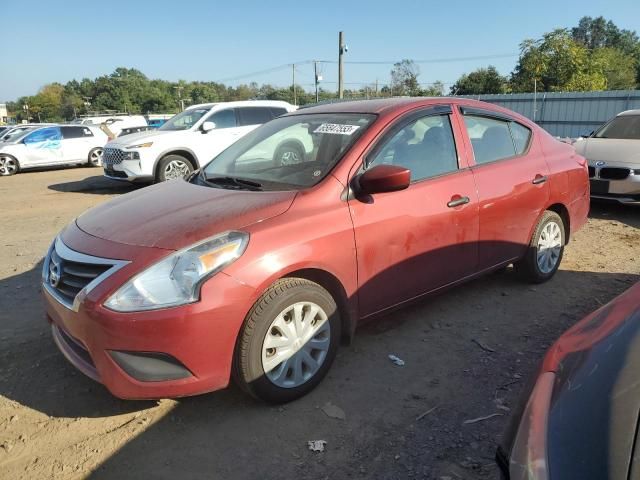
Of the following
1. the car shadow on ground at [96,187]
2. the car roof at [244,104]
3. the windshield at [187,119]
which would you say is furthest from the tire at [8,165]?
the car roof at [244,104]

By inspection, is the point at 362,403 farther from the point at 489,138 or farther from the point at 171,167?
the point at 171,167

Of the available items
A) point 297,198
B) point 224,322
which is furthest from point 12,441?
point 297,198

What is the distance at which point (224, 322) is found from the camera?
2.46 m

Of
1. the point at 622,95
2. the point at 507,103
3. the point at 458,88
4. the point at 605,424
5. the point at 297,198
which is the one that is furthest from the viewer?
the point at 458,88

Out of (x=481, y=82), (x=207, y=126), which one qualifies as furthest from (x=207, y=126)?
(x=481, y=82)

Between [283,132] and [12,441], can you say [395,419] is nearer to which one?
[12,441]

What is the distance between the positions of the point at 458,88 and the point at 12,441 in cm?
4594

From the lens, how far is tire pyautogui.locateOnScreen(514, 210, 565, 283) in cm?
437

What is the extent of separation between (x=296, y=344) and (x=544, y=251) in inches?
111

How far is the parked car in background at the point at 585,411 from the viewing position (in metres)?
1.24

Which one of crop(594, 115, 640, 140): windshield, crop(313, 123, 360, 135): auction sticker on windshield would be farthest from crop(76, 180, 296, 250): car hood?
crop(594, 115, 640, 140): windshield

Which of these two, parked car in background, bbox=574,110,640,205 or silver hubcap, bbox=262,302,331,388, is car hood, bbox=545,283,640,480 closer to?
silver hubcap, bbox=262,302,331,388

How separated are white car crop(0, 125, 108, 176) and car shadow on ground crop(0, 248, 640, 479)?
13.1 metres

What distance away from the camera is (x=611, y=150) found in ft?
23.9
